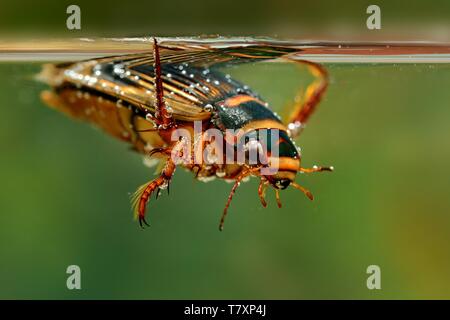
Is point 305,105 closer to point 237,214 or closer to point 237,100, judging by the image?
point 237,100

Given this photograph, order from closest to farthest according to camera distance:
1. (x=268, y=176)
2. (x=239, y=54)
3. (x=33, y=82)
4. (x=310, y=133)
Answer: (x=268, y=176) → (x=239, y=54) → (x=33, y=82) → (x=310, y=133)

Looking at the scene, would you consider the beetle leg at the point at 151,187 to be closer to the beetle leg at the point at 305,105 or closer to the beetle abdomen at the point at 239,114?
the beetle abdomen at the point at 239,114

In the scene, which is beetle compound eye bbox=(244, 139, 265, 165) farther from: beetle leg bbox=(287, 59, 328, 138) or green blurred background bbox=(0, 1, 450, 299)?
green blurred background bbox=(0, 1, 450, 299)

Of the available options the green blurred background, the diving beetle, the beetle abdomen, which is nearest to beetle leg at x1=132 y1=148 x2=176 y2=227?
the diving beetle

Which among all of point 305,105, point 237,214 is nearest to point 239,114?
point 305,105

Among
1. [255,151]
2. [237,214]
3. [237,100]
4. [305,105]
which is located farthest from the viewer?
[237,214]

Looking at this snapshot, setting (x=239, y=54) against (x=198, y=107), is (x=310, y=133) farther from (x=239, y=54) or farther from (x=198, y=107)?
(x=198, y=107)

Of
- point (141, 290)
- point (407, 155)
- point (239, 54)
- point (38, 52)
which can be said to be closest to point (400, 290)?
point (407, 155)
